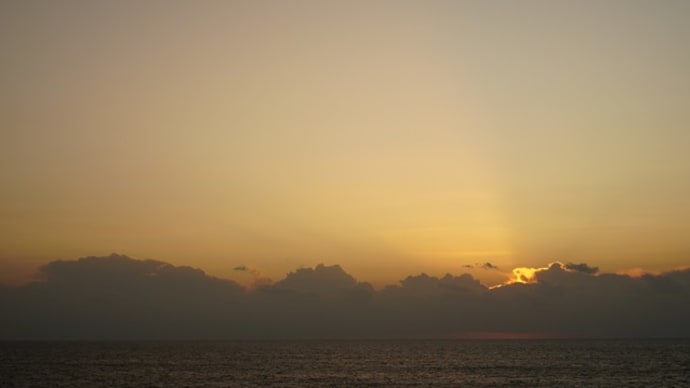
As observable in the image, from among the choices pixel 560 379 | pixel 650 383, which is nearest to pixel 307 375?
pixel 560 379

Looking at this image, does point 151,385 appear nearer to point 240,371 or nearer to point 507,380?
point 240,371

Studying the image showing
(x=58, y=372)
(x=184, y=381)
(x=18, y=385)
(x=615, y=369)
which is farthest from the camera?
(x=615, y=369)

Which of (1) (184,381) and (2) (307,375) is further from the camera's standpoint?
(2) (307,375)

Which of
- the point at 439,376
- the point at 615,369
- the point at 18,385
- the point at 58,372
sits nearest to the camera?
the point at 18,385

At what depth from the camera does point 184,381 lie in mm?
104812

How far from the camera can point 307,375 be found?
4631 inches

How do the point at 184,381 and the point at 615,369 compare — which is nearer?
the point at 184,381

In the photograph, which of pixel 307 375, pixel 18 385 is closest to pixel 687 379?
pixel 307 375

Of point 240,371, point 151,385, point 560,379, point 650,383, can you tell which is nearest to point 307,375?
point 240,371

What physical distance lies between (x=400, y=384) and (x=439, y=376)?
1741 centimetres

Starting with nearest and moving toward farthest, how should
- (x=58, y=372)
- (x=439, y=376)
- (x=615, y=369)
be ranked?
1. (x=439, y=376)
2. (x=58, y=372)
3. (x=615, y=369)

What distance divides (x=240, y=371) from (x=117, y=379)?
85.4 feet

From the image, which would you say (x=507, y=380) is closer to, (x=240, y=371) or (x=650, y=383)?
(x=650, y=383)

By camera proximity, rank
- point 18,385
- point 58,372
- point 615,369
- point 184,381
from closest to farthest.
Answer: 1. point 18,385
2. point 184,381
3. point 58,372
4. point 615,369
